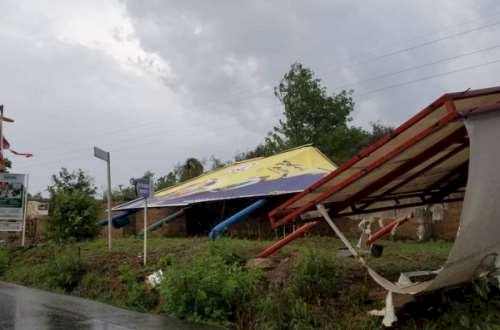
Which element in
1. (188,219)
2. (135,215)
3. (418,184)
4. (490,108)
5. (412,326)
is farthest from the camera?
(135,215)

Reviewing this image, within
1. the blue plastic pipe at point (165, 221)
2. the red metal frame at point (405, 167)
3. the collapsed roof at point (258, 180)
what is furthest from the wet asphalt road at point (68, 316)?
the blue plastic pipe at point (165, 221)

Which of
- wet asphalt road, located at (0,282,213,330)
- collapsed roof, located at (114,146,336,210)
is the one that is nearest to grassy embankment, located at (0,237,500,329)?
wet asphalt road, located at (0,282,213,330)

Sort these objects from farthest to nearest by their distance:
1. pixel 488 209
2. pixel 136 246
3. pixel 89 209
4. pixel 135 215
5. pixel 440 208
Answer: pixel 135 215
pixel 89 209
pixel 136 246
pixel 440 208
pixel 488 209

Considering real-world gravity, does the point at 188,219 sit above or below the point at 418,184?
above

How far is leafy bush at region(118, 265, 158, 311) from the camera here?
11.6m

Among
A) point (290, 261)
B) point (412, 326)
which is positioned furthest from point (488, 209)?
point (290, 261)

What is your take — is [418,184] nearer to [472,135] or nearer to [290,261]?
[290,261]

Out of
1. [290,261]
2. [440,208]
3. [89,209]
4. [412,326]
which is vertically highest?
[89,209]

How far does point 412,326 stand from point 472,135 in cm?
253

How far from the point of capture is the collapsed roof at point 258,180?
20750mm

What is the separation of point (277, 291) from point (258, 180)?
13.5 meters

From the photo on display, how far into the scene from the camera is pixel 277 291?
30.3 ft

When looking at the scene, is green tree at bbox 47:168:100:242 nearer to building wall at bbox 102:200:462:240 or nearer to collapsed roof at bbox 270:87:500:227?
building wall at bbox 102:200:462:240

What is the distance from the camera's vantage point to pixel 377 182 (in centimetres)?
888
